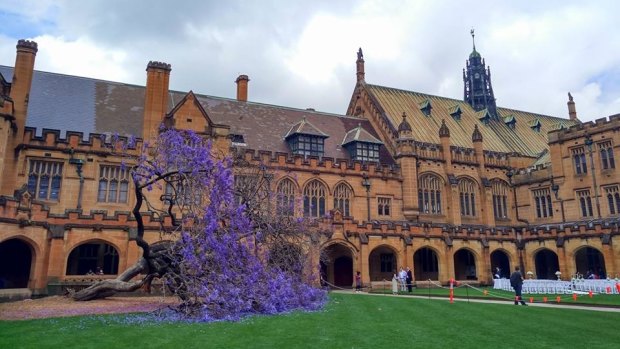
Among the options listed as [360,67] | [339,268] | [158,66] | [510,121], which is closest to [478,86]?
[510,121]

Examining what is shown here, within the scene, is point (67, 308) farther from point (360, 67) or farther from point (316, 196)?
point (360, 67)

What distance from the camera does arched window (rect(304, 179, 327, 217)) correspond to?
3634cm

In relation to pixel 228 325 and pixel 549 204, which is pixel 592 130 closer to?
pixel 549 204

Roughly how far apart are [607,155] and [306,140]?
989 inches

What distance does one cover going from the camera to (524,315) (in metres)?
15.9

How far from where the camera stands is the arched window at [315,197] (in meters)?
36.3

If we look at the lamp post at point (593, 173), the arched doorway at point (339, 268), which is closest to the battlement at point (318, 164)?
the arched doorway at point (339, 268)

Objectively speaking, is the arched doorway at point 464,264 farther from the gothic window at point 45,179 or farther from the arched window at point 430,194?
the gothic window at point 45,179

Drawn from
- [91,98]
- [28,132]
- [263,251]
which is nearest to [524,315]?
[263,251]

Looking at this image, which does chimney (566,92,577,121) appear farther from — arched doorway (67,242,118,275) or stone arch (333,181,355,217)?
arched doorway (67,242,118,275)

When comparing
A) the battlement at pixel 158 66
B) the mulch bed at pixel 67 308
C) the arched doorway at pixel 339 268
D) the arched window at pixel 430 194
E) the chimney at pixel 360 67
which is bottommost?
the mulch bed at pixel 67 308

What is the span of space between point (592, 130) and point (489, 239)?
13222mm

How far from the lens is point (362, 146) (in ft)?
133

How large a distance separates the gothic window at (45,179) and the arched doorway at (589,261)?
3812 cm
